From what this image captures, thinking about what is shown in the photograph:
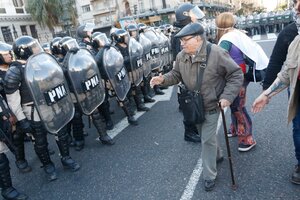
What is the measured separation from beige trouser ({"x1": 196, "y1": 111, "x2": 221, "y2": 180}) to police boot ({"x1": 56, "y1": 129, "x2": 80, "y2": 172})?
1.79 meters

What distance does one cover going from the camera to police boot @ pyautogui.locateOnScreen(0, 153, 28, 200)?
3.20 meters

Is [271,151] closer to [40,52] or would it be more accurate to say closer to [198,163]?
[198,163]

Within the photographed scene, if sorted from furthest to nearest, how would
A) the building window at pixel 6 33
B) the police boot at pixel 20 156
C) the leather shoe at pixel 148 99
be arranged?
the building window at pixel 6 33 < the leather shoe at pixel 148 99 < the police boot at pixel 20 156

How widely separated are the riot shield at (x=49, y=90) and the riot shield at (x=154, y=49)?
3.21 meters

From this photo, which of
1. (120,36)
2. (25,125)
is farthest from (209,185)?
(120,36)

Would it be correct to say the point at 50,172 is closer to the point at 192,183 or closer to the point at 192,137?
the point at 192,183

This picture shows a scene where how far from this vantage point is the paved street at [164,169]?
2838 mm

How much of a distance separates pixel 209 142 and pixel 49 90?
6.17 feet

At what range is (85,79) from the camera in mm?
3895

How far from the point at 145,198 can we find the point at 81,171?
1.18 m

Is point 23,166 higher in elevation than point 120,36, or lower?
lower

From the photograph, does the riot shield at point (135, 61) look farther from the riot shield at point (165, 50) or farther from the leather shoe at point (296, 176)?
the leather shoe at point (296, 176)

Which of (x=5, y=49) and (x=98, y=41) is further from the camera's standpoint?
(x=98, y=41)

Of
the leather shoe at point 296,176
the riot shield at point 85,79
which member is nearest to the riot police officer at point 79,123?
the riot shield at point 85,79
